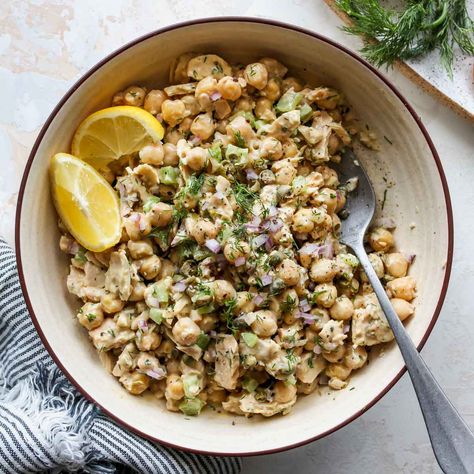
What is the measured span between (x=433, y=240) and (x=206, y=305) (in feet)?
2.91

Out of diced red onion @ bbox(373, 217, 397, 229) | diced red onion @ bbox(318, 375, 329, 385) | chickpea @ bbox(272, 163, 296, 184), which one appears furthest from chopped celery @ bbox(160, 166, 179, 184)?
diced red onion @ bbox(318, 375, 329, 385)

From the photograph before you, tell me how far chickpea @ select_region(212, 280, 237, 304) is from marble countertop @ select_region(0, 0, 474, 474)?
0.86m

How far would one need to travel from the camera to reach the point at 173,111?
8.45 feet

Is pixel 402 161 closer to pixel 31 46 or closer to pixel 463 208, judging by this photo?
pixel 463 208

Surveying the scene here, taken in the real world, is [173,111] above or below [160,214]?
above

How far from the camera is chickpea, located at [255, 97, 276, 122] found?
2629 mm

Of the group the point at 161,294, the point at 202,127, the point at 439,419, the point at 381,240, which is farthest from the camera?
the point at 381,240

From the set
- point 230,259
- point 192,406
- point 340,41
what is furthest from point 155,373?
point 340,41

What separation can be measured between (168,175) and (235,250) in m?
0.39

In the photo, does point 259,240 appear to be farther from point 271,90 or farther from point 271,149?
point 271,90

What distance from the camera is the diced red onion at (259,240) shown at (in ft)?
8.04

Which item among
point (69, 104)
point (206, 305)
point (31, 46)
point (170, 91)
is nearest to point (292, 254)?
point (206, 305)

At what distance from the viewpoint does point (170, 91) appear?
8.63 feet

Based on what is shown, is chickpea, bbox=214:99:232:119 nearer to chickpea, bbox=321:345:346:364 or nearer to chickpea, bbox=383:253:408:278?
chickpea, bbox=383:253:408:278
